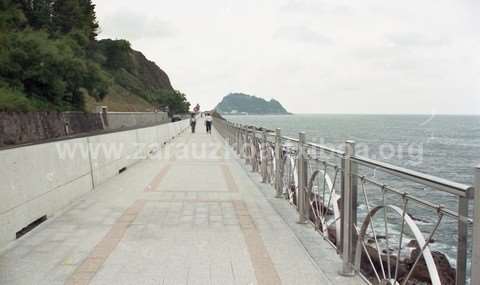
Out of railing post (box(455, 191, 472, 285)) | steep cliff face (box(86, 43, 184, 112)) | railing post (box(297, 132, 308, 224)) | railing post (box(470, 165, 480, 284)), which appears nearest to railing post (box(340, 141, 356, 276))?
railing post (box(455, 191, 472, 285))

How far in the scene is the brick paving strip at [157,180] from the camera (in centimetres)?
950

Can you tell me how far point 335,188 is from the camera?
5.23 metres

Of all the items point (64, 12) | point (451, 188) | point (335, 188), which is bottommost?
point (335, 188)

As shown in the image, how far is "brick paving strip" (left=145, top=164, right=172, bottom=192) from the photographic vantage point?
31.2 feet

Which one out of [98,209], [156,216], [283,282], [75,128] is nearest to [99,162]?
[98,209]

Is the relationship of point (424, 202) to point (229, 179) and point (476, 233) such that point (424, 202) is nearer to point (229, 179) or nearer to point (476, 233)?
point (476, 233)

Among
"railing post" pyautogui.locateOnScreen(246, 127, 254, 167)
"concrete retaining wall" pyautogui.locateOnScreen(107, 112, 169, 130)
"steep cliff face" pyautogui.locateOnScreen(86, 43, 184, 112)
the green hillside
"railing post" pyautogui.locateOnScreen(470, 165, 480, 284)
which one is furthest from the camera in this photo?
"steep cliff face" pyautogui.locateOnScreen(86, 43, 184, 112)

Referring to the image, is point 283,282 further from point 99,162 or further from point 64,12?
point 64,12

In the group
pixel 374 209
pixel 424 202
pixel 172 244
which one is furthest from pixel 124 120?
pixel 424 202

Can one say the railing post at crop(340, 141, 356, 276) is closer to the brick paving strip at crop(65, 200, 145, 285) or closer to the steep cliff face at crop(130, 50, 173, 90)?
the brick paving strip at crop(65, 200, 145, 285)

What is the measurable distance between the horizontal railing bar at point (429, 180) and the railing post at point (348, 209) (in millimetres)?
366

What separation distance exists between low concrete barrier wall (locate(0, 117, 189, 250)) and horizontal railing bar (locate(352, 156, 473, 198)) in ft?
12.6

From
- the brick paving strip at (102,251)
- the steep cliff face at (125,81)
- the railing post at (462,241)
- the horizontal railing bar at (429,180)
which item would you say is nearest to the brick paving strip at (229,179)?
the brick paving strip at (102,251)

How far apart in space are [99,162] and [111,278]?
5.99 m
